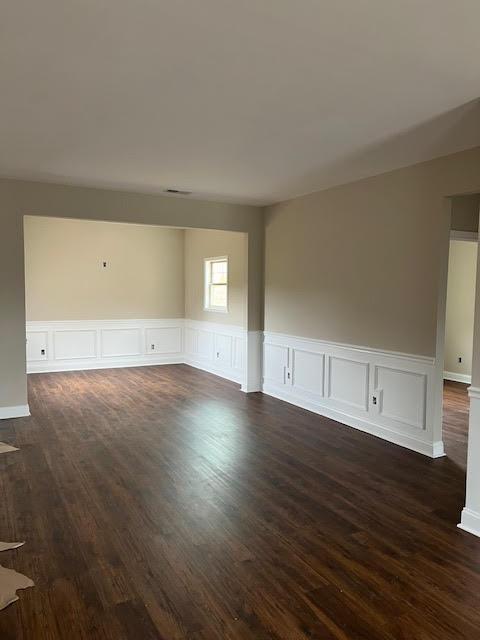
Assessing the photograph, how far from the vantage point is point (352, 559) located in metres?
2.55

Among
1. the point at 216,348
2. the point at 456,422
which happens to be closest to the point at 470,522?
the point at 456,422

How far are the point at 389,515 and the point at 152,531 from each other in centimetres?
151

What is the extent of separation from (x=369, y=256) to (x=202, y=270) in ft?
13.8

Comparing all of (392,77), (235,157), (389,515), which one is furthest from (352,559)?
(235,157)

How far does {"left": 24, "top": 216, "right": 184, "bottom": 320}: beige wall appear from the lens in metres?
8.00

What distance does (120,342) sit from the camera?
872 centimetres

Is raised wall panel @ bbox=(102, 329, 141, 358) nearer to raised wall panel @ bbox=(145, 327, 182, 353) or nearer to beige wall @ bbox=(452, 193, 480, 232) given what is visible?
raised wall panel @ bbox=(145, 327, 182, 353)

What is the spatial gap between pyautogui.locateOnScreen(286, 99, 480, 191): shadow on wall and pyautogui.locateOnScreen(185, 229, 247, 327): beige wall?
2264 mm

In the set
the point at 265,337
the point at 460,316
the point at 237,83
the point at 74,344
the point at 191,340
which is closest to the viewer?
the point at 237,83

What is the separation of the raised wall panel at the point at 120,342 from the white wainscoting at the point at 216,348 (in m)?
0.98

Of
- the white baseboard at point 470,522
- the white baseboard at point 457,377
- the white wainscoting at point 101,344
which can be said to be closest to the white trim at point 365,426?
the white baseboard at point 470,522

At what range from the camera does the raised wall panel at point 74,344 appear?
26.9 feet

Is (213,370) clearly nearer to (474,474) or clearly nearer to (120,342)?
(120,342)

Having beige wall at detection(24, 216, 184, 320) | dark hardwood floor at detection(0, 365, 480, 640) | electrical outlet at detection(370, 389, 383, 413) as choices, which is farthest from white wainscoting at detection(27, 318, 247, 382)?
dark hardwood floor at detection(0, 365, 480, 640)
